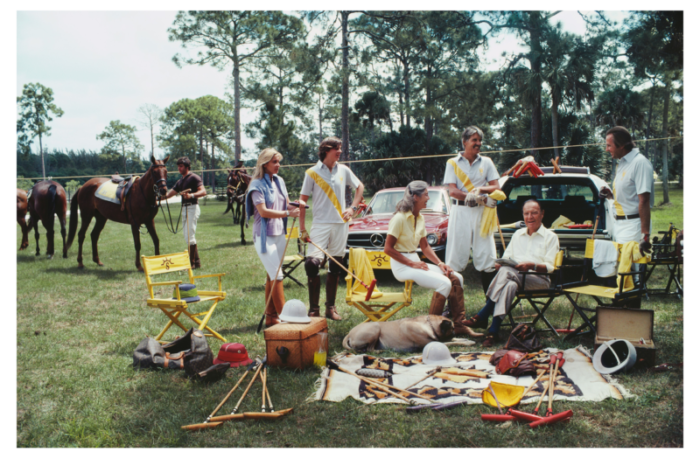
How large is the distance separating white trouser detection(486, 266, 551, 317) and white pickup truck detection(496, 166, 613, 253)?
7.04 ft

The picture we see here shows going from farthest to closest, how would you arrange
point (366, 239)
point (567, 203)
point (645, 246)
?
point (567, 203)
point (366, 239)
point (645, 246)

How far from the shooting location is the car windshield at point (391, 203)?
8.79 m

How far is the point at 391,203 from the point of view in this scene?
30.2ft

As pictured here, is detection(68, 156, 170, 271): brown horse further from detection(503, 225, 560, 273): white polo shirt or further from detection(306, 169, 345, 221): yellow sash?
detection(503, 225, 560, 273): white polo shirt

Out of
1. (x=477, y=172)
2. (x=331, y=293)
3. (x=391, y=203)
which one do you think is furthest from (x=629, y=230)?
(x=391, y=203)

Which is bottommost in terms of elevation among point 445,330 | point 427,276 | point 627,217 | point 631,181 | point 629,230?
point 445,330

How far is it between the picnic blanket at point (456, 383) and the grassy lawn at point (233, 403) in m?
0.12

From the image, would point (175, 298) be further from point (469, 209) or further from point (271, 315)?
point (469, 209)

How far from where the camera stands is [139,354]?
438 cm

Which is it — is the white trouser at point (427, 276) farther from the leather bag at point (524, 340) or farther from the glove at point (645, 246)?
the glove at point (645, 246)

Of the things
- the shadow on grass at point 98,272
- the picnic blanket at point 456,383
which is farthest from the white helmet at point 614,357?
the shadow on grass at point 98,272

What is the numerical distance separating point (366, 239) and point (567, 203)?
3.80 m
